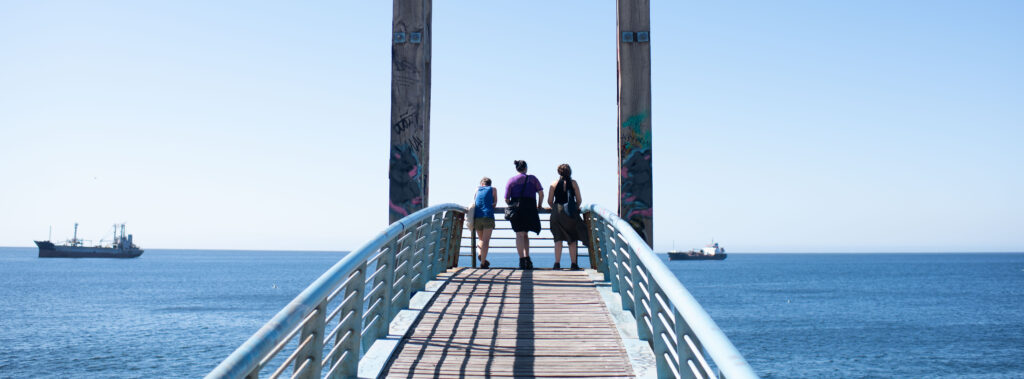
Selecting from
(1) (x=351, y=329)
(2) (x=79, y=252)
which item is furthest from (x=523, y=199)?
(2) (x=79, y=252)

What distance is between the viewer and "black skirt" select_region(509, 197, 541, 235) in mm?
10102

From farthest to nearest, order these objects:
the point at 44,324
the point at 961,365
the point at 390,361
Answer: the point at 44,324 < the point at 961,365 < the point at 390,361

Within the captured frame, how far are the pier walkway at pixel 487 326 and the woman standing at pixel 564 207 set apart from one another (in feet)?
4.19

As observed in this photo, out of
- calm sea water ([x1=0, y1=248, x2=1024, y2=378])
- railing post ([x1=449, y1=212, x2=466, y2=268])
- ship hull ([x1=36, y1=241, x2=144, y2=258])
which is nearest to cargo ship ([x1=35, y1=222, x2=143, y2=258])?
ship hull ([x1=36, y1=241, x2=144, y2=258])

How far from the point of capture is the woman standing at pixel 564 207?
9.73m

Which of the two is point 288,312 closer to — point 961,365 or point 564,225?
point 564,225

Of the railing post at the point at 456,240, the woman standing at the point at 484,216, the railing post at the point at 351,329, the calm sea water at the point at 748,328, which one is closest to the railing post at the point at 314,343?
the railing post at the point at 351,329

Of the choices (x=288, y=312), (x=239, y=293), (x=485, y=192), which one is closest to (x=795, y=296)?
(x=239, y=293)

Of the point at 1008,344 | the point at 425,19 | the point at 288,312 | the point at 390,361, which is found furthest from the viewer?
the point at 1008,344

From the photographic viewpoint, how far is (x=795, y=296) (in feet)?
328

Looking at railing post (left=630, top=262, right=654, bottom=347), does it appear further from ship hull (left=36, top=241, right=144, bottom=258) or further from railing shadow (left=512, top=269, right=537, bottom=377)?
ship hull (left=36, top=241, right=144, bottom=258)

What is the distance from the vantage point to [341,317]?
443 cm

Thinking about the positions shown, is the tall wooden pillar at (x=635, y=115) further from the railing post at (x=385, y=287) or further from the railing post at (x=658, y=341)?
the railing post at (x=658, y=341)

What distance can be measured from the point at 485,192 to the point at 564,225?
4.58 feet
